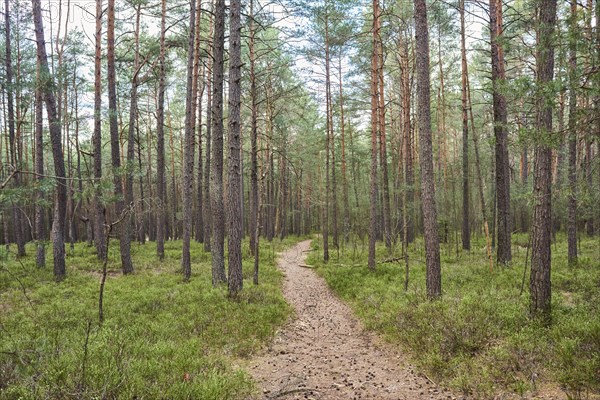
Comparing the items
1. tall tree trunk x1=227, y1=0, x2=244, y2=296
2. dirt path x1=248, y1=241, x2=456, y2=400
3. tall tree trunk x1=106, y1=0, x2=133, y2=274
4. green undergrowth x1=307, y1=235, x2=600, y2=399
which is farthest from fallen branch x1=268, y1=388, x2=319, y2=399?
tall tree trunk x1=106, y1=0, x2=133, y2=274

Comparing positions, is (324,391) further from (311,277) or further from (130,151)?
(130,151)

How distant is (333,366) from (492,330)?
279 cm

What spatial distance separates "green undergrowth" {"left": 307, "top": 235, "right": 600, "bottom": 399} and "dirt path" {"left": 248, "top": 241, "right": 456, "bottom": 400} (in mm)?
346

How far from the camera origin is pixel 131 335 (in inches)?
241

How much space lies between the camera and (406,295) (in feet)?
27.9

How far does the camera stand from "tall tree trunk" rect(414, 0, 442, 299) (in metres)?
7.58

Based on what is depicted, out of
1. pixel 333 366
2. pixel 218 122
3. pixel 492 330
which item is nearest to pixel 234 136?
pixel 218 122

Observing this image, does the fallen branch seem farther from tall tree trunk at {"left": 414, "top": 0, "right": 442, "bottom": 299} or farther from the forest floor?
tall tree trunk at {"left": 414, "top": 0, "right": 442, "bottom": 299}

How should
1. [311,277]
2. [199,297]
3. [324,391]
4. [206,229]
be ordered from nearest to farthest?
[324,391] < [199,297] < [311,277] < [206,229]

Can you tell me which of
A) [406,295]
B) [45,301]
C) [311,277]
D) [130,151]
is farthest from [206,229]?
[406,295]

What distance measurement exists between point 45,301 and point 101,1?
39.8ft

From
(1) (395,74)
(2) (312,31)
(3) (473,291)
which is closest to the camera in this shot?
(3) (473,291)

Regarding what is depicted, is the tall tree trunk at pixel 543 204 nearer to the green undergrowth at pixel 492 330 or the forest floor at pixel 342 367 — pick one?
the green undergrowth at pixel 492 330

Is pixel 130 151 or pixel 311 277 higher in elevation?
pixel 130 151
